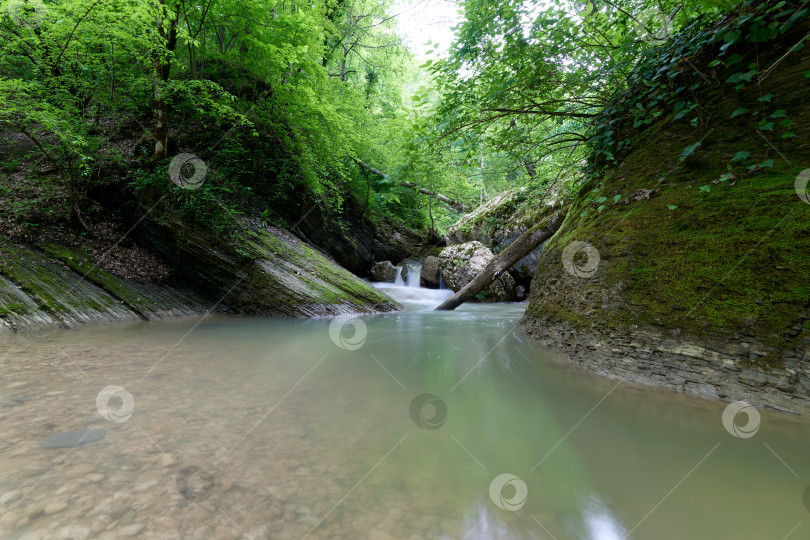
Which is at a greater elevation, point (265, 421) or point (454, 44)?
point (454, 44)

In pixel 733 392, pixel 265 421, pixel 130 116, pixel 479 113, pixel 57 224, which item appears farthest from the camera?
pixel 130 116

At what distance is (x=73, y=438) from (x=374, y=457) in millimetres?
1741

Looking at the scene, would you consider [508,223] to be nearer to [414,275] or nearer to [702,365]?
[414,275]

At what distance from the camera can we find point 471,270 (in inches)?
444

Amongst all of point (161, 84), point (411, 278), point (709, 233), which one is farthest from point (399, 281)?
point (709, 233)

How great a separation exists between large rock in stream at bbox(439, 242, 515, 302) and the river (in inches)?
300

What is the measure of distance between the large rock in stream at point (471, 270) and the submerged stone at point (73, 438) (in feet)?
31.5

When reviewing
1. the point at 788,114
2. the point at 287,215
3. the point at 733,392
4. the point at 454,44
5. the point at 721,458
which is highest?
the point at 788,114

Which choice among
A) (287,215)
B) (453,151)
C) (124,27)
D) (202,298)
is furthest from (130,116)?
(453,151)

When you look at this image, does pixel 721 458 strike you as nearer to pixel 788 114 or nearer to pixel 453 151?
Answer: pixel 788 114

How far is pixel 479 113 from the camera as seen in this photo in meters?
4.89

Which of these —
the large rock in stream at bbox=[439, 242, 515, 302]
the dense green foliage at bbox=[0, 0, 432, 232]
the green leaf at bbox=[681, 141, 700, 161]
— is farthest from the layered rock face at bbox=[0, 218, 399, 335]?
the green leaf at bbox=[681, 141, 700, 161]

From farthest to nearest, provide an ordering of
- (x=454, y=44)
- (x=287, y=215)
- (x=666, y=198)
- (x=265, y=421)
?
(x=287, y=215)
(x=454, y=44)
(x=666, y=198)
(x=265, y=421)

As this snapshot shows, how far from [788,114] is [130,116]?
12.4 meters
